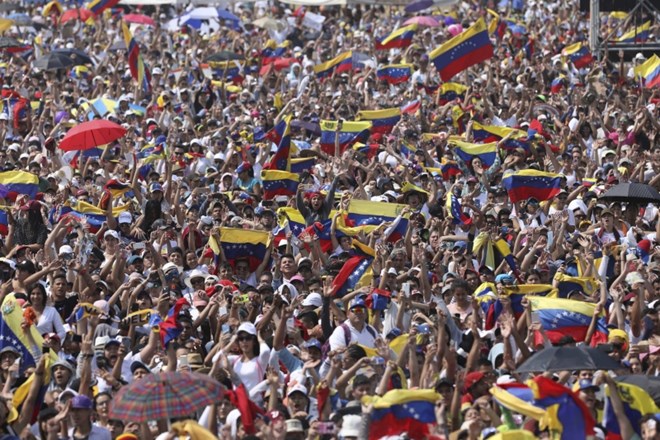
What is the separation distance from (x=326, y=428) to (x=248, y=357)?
1768 mm

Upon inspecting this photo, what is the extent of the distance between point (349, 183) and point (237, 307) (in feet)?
18.1

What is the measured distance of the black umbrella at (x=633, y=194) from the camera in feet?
53.3

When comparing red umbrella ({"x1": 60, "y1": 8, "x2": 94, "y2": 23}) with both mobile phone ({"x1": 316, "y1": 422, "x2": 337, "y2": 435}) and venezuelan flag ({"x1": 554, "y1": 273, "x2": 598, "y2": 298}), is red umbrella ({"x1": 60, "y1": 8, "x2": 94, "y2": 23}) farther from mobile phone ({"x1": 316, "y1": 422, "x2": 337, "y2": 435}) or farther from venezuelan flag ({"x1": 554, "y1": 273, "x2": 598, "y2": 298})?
mobile phone ({"x1": 316, "y1": 422, "x2": 337, "y2": 435})

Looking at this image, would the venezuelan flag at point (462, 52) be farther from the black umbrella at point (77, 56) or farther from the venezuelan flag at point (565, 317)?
the venezuelan flag at point (565, 317)

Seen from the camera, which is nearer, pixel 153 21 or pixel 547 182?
pixel 547 182

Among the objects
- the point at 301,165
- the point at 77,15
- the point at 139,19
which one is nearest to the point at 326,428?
the point at 301,165

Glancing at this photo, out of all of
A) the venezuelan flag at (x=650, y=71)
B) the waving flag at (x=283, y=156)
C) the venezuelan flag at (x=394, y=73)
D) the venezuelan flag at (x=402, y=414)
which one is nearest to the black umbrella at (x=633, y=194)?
the waving flag at (x=283, y=156)

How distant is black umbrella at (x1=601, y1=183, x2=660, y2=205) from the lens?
1625 cm

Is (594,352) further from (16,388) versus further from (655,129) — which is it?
(655,129)

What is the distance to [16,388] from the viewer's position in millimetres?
11305

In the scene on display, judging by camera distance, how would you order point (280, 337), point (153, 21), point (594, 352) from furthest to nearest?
1. point (153, 21)
2. point (280, 337)
3. point (594, 352)

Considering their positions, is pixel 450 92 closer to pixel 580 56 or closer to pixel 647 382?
pixel 580 56

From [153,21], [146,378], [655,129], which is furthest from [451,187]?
[153,21]

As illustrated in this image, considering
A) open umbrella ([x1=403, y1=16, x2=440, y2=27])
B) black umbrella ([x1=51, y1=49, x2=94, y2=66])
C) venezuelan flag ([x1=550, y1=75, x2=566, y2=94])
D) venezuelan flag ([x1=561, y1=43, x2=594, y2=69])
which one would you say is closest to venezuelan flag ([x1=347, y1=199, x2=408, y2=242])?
venezuelan flag ([x1=550, y1=75, x2=566, y2=94])
